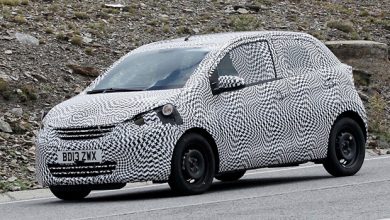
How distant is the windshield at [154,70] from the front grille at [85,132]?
36.2 inches

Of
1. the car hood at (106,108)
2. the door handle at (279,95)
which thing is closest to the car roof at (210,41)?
the door handle at (279,95)

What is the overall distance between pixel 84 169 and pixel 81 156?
14cm

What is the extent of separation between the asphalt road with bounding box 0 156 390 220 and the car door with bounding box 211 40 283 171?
38 centimetres

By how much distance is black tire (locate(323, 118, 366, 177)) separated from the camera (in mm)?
14258

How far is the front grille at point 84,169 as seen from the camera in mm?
12203

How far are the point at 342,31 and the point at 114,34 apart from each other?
725 centimetres

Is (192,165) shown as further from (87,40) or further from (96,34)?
(96,34)

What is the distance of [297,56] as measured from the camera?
14352mm

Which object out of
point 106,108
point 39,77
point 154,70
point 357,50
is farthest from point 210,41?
point 357,50

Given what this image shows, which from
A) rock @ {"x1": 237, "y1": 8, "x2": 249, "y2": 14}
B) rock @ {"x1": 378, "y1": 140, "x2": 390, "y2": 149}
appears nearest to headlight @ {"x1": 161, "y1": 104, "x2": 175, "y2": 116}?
rock @ {"x1": 378, "y1": 140, "x2": 390, "y2": 149}

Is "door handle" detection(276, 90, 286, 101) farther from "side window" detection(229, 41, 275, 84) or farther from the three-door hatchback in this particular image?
"side window" detection(229, 41, 275, 84)

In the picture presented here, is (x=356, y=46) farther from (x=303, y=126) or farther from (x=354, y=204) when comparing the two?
(x=354, y=204)

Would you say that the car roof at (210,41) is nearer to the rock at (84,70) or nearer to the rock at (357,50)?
the rock at (84,70)

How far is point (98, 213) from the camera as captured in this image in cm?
1113
